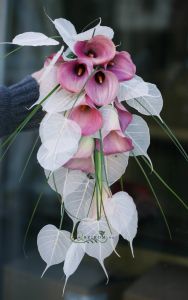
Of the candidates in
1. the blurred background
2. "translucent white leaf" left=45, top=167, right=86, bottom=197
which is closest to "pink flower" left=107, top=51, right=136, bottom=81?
"translucent white leaf" left=45, top=167, right=86, bottom=197

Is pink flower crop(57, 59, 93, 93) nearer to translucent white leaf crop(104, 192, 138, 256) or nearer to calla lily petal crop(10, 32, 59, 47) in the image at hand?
calla lily petal crop(10, 32, 59, 47)

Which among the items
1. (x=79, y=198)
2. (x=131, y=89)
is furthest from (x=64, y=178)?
(x=131, y=89)

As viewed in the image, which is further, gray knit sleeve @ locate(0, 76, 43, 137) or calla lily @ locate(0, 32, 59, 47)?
Result: gray knit sleeve @ locate(0, 76, 43, 137)

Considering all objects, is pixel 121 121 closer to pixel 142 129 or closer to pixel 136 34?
pixel 142 129

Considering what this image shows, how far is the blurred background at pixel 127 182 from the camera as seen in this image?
1598 millimetres

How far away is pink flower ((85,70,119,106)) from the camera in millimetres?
612

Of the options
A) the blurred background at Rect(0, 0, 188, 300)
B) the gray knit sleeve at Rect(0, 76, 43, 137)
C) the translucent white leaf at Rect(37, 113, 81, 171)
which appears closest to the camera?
the translucent white leaf at Rect(37, 113, 81, 171)

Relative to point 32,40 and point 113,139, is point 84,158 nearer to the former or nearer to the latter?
point 113,139

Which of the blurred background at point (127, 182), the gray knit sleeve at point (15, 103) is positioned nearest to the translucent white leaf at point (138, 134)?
the gray knit sleeve at point (15, 103)

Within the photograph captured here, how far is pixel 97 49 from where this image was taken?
63 cm

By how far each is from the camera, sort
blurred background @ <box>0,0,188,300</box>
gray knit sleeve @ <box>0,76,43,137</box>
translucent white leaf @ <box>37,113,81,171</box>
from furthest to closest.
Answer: blurred background @ <box>0,0,188,300</box>
gray knit sleeve @ <box>0,76,43,137</box>
translucent white leaf @ <box>37,113,81,171</box>

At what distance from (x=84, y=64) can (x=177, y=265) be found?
3.60 ft

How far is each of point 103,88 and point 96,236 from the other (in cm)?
18

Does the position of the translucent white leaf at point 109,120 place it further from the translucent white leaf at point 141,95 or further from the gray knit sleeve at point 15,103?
the gray knit sleeve at point 15,103
